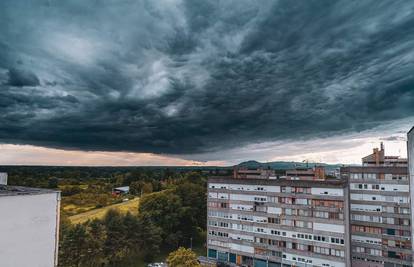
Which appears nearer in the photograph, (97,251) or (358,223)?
(97,251)

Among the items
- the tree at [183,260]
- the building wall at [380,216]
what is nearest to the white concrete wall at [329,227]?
the building wall at [380,216]

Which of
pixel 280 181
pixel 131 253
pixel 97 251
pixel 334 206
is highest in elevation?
pixel 280 181

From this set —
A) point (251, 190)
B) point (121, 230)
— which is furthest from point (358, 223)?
point (121, 230)

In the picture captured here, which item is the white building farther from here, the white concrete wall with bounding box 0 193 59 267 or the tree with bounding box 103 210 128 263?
the tree with bounding box 103 210 128 263

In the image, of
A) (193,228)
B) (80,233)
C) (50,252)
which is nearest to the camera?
(50,252)

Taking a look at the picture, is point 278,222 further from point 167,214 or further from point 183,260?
point 167,214

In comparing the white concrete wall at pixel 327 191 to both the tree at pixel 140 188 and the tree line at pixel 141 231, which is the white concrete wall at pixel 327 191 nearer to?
the tree line at pixel 141 231

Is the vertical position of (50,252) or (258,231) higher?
(50,252)

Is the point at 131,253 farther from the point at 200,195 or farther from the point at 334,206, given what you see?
the point at 334,206
